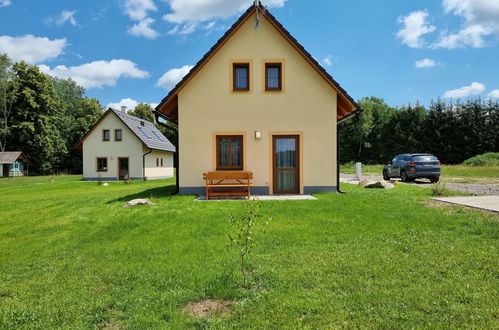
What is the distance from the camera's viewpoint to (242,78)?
11.9m

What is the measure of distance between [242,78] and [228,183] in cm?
425

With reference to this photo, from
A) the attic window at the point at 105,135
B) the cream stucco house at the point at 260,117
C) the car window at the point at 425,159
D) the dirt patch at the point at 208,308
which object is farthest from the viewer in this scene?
the attic window at the point at 105,135

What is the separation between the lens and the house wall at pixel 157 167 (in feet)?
95.8

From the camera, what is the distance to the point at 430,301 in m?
3.51

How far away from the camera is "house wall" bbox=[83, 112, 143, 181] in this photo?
2811 centimetres

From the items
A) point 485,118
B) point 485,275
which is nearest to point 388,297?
point 485,275

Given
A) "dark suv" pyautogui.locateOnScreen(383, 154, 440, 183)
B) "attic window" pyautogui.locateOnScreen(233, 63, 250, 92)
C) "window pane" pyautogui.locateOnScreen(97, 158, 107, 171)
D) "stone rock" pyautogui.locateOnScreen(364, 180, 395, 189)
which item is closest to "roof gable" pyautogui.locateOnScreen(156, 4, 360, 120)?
"attic window" pyautogui.locateOnScreen(233, 63, 250, 92)

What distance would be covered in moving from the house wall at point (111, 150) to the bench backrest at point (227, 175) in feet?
62.5

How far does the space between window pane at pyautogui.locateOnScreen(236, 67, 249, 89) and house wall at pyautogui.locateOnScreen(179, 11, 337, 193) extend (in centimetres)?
33

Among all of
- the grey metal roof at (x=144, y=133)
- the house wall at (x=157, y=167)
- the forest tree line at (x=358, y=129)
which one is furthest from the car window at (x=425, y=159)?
the forest tree line at (x=358, y=129)

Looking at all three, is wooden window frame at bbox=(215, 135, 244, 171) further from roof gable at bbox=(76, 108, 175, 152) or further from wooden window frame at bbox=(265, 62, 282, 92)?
roof gable at bbox=(76, 108, 175, 152)

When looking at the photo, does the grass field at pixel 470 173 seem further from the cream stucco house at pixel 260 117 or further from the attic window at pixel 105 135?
the attic window at pixel 105 135

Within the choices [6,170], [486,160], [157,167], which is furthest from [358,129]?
[6,170]

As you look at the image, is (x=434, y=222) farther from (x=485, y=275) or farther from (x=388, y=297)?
(x=388, y=297)
